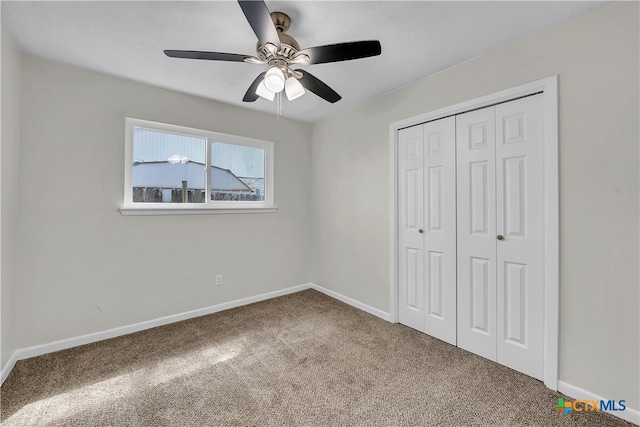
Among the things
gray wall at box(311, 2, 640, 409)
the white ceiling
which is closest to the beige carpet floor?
gray wall at box(311, 2, 640, 409)

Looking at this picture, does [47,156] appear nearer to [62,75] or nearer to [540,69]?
[62,75]

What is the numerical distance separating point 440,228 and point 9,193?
335cm

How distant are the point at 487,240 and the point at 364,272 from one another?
4.50ft

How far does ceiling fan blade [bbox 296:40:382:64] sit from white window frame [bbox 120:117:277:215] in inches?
74.0

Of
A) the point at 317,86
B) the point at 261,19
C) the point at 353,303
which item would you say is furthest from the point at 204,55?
the point at 353,303

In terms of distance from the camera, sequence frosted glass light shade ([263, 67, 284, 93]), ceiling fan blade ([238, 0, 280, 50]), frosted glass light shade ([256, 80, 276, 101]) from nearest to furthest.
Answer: ceiling fan blade ([238, 0, 280, 50]) → frosted glass light shade ([263, 67, 284, 93]) → frosted glass light shade ([256, 80, 276, 101])

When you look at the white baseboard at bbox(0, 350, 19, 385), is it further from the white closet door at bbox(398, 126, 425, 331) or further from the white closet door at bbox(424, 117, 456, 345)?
the white closet door at bbox(424, 117, 456, 345)

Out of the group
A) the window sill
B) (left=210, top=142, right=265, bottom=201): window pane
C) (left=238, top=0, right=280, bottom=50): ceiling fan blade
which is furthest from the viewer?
(left=210, top=142, right=265, bottom=201): window pane

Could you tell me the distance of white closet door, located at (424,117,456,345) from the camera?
2346 millimetres

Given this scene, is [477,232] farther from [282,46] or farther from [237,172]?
[237,172]

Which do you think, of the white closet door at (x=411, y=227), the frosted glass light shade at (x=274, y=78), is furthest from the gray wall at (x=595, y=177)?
the frosted glass light shade at (x=274, y=78)

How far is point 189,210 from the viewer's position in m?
2.87

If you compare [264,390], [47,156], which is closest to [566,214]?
[264,390]

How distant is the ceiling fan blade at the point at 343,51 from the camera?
1.41 metres
